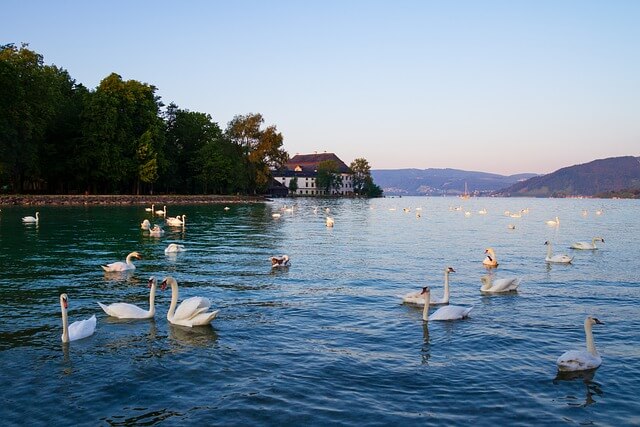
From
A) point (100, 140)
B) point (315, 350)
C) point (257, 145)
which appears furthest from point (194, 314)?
point (257, 145)

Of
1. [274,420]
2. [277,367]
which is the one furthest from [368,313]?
[274,420]

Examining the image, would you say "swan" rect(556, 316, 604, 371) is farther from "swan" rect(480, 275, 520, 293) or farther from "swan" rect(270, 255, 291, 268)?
"swan" rect(270, 255, 291, 268)

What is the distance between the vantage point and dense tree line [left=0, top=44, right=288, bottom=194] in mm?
70375

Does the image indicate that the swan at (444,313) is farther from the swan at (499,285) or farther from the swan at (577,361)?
the swan at (499,285)

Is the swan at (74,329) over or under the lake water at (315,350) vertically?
over

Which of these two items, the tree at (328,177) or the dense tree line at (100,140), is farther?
the tree at (328,177)

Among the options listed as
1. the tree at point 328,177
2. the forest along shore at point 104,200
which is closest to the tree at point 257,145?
the forest along shore at point 104,200

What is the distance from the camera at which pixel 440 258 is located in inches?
1081

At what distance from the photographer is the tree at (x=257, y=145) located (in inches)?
4712

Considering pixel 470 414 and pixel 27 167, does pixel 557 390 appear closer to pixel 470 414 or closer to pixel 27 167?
pixel 470 414

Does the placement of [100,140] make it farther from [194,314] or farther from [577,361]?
[577,361]

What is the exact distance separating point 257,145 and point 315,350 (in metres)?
114

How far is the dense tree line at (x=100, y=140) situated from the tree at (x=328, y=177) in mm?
68343

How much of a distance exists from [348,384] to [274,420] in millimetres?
1892
